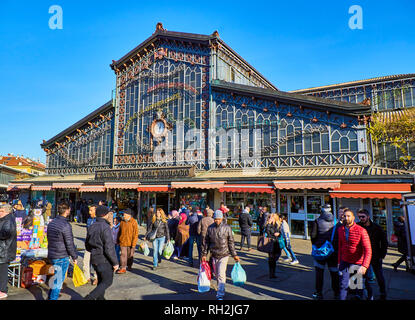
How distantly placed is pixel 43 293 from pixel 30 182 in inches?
926

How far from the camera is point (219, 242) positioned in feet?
19.1

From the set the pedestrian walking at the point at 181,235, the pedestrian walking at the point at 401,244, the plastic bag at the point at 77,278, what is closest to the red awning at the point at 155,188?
the pedestrian walking at the point at 181,235

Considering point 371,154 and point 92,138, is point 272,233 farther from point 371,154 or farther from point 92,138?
point 92,138

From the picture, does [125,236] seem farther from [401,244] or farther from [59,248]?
[401,244]

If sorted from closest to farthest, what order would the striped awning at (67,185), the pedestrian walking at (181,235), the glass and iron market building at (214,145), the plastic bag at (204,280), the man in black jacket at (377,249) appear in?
1. the man in black jacket at (377,249)
2. the plastic bag at (204,280)
3. the pedestrian walking at (181,235)
4. the glass and iron market building at (214,145)
5. the striped awning at (67,185)

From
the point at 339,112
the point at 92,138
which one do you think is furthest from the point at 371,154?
the point at 92,138

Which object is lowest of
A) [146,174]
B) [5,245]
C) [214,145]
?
[5,245]

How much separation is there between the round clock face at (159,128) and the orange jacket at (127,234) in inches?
532

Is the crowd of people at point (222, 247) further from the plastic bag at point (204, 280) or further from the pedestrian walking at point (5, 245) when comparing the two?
the plastic bag at point (204, 280)

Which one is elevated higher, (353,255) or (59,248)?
(59,248)

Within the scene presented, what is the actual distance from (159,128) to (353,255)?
57.7ft

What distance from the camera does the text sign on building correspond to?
17677mm

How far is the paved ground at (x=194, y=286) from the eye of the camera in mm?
5988

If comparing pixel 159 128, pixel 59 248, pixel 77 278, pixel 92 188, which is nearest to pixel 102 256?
pixel 59 248
